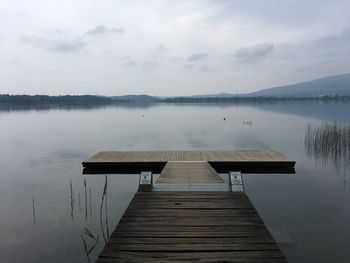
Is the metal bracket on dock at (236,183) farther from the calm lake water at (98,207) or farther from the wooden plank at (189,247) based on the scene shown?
the wooden plank at (189,247)

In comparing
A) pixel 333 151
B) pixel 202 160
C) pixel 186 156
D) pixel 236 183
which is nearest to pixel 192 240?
pixel 236 183

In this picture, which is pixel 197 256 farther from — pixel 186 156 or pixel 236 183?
pixel 186 156

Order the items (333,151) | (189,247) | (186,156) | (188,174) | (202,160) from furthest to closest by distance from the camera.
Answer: (333,151), (186,156), (202,160), (188,174), (189,247)

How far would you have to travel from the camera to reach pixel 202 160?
14.8 m

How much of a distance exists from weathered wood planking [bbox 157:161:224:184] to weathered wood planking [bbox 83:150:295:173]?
1.19 meters

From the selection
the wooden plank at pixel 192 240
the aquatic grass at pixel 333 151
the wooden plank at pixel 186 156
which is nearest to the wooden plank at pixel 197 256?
the wooden plank at pixel 192 240

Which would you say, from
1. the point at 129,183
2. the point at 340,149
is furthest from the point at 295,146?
the point at 129,183

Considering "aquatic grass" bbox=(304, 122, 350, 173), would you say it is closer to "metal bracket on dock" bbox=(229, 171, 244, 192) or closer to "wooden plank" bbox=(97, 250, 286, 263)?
"metal bracket on dock" bbox=(229, 171, 244, 192)

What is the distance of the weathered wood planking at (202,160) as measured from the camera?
14.9 m

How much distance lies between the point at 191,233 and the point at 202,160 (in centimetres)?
927

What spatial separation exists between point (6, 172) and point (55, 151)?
268 inches

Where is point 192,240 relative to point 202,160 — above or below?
above

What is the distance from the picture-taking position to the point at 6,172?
1694 centimetres

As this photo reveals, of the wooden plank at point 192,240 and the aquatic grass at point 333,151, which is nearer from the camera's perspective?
the wooden plank at point 192,240
